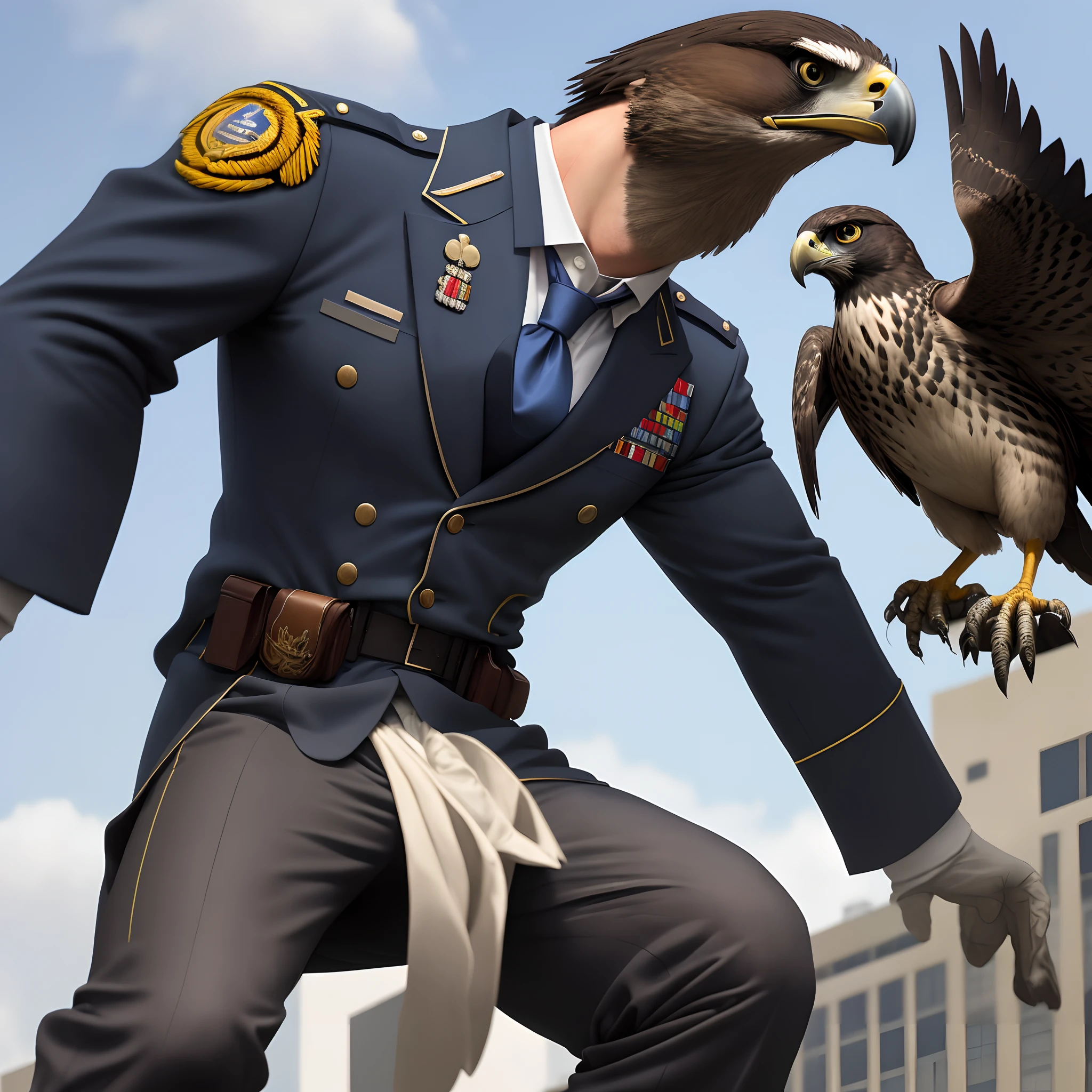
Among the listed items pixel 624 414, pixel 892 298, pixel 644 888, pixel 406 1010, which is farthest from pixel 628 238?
pixel 406 1010

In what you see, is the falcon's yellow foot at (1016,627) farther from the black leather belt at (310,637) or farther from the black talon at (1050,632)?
the black leather belt at (310,637)

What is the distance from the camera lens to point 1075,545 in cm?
211

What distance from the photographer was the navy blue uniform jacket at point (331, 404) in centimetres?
157

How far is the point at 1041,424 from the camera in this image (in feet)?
6.81

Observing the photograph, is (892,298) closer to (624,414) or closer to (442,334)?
(624,414)

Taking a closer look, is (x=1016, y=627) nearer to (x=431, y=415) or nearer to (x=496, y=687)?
(x=496, y=687)

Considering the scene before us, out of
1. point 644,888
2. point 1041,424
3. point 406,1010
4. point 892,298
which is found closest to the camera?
point 406,1010

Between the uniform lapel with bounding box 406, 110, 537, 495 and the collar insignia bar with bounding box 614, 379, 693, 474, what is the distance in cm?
22

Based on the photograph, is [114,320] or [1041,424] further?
[1041,424]

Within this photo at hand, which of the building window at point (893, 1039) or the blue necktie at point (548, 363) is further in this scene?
the building window at point (893, 1039)

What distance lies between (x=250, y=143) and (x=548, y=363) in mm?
422

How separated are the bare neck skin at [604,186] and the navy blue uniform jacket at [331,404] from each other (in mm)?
52

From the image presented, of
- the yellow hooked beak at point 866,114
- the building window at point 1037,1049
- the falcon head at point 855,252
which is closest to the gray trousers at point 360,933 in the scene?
the yellow hooked beak at point 866,114

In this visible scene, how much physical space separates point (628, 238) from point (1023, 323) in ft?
2.03
